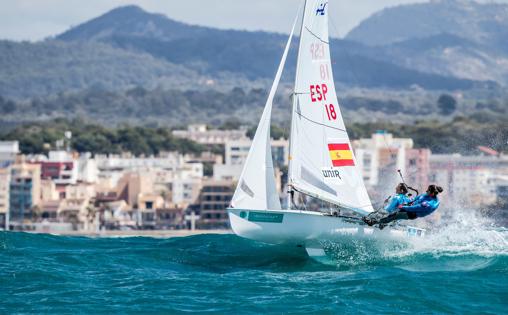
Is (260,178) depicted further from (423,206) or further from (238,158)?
Answer: (238,158)

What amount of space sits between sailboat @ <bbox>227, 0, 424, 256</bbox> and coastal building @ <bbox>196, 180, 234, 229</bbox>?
7017 cm

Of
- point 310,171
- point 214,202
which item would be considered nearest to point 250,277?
point 310,171

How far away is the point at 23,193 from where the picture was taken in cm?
9969

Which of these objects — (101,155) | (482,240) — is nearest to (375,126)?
(101,155)

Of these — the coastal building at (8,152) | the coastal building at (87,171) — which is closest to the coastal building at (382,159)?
the coastal building at (87,171)

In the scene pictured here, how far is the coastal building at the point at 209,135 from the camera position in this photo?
162 metres

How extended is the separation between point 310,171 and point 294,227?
162cm

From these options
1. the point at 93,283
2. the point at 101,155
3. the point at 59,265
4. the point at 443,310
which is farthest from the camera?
the point at 101,155

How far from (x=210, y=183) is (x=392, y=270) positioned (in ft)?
248

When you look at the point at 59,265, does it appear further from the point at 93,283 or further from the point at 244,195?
the point at 244,195

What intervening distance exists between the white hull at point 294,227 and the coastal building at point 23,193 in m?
72.1

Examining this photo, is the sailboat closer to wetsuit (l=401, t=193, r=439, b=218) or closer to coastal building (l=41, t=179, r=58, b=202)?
wetsuit (l=401, t=193, r=439, b=218)

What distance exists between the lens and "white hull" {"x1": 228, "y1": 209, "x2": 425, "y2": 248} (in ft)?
86.0

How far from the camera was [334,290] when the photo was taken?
23516 millimetres
